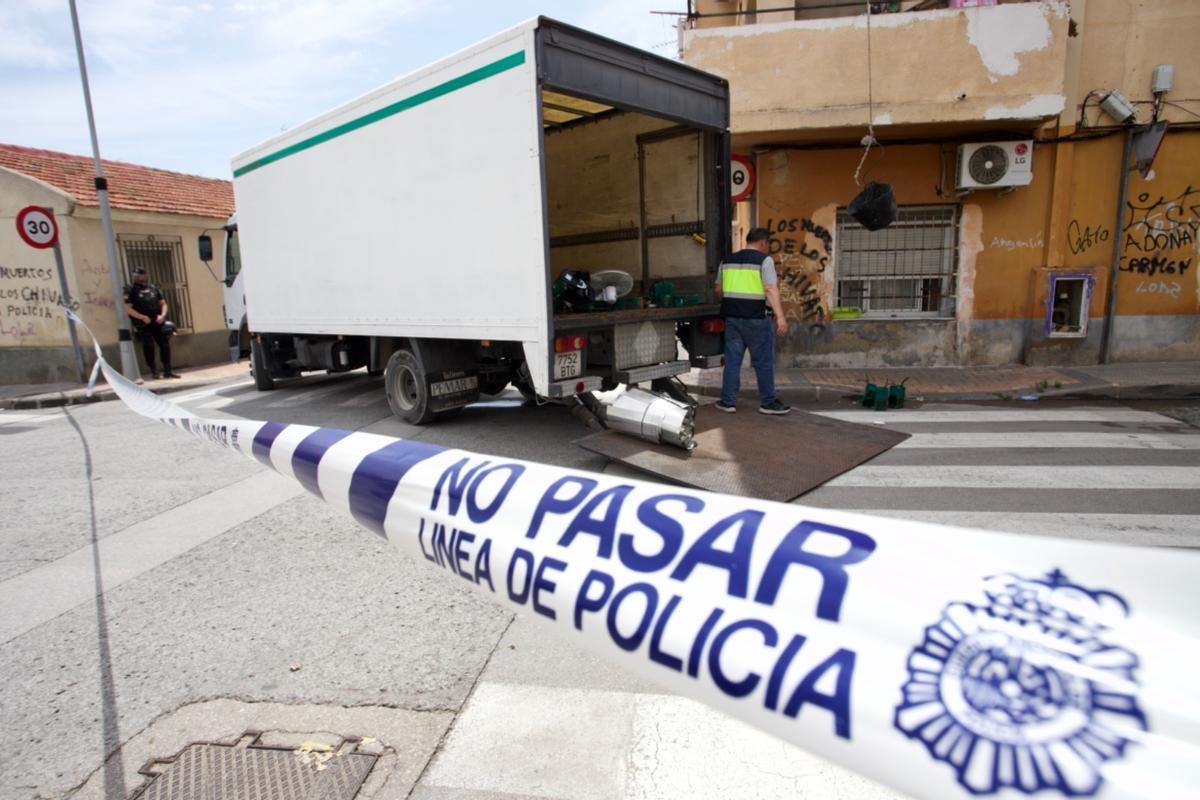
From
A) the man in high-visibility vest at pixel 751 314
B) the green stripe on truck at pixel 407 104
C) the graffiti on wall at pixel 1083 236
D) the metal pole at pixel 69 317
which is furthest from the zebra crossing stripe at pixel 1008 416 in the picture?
the metal pole at pixel 69 317

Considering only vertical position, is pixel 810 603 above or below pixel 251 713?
above

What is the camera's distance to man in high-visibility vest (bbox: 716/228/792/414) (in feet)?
22.5

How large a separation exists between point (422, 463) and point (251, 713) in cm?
132

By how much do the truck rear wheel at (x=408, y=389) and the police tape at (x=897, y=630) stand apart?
5.72 m

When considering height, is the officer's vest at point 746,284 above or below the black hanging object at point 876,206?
below

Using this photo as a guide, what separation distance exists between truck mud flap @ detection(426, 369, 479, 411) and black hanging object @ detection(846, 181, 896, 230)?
5.50 m

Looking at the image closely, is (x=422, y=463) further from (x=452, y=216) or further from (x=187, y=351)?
(x=187, y=351)

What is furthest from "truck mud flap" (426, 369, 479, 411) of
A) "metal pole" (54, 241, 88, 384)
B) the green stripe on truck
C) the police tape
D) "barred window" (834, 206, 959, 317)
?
"metal pole" (54, 241, 88, 384)

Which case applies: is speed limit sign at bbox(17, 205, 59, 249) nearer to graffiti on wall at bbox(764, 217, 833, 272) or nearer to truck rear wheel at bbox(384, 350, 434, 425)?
truck rear wheel at bbox(384, 350, 434, 425)

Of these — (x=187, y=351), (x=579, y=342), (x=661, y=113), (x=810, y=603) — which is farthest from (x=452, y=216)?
(x=187, y=351)

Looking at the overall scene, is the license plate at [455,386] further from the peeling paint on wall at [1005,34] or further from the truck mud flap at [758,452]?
the peeling paint on wall at [1005,34]

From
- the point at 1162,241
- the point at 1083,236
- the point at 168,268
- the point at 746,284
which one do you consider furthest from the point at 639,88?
the point at 168,268

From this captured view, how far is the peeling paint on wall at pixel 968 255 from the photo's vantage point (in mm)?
9688

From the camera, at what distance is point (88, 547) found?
437 centimetres
